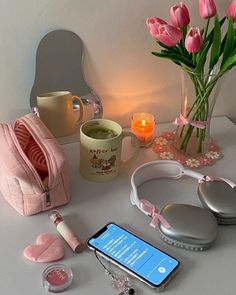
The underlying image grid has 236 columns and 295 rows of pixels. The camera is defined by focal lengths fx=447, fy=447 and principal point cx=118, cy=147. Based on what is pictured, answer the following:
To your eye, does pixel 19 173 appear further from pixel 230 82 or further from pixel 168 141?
pixel 230 82

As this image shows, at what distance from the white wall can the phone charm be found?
15.9 inches

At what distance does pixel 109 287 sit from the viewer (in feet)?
1.98

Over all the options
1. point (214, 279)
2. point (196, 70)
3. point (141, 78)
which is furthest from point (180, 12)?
point (214, 279)

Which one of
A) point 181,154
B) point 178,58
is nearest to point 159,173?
point 181,154

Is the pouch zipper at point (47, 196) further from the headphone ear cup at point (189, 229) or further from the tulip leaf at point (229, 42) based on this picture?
the tulip leaf at point (229, 42)

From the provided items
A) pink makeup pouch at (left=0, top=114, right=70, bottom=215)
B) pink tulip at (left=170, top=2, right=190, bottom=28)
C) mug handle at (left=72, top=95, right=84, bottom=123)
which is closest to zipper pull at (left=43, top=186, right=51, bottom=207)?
pink makeup pouch at (left=0, top=114, right=70, bottom=215)

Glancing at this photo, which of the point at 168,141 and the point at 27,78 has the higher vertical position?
the point at 27,78

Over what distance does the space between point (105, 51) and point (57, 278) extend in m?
0.46

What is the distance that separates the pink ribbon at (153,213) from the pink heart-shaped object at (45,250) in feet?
0.47

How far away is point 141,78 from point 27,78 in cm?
24

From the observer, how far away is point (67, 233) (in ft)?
2.19

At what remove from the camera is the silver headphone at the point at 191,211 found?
0.66 metres

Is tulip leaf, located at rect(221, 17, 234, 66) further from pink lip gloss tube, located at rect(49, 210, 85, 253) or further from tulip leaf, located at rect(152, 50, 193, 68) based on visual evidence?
pink lip gloss tube, located at rect(49, 210, 85, 253)

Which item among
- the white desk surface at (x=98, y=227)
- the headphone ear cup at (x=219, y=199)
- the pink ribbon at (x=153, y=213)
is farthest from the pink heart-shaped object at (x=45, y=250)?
the headphone ear cup at (x=219, y=199)
